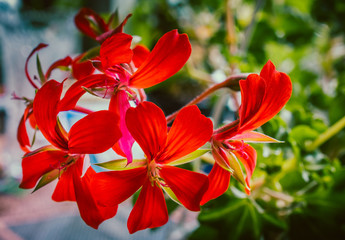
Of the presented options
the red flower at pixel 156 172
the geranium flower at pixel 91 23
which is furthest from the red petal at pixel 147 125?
the geranium flower at pixel 91 23

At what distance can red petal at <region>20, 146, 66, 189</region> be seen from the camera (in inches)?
7.3

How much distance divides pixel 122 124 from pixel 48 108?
4 centimetres

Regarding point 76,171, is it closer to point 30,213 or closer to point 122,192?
point 122,192

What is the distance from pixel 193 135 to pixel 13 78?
818mm

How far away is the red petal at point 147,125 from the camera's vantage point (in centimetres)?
15

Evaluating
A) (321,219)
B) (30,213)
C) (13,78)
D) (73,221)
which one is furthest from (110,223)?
(13,78)

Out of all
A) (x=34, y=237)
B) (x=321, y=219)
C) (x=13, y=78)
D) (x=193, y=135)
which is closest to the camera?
(x=193, y=135)

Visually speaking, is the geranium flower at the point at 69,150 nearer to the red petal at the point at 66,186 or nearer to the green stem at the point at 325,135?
the red petal at the point at 66,186

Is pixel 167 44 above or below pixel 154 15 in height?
above

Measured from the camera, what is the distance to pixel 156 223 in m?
0.18

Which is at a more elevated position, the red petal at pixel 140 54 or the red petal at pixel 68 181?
the red petal at pixel 140 54

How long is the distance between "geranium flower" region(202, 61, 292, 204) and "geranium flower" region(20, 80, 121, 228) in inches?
2.6

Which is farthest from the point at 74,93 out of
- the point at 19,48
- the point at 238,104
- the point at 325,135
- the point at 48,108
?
the point at 19,48

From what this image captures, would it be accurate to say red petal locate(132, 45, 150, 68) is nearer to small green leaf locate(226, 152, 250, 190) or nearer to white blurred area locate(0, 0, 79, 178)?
small green leaf locate(226, 152, 250, 190)
